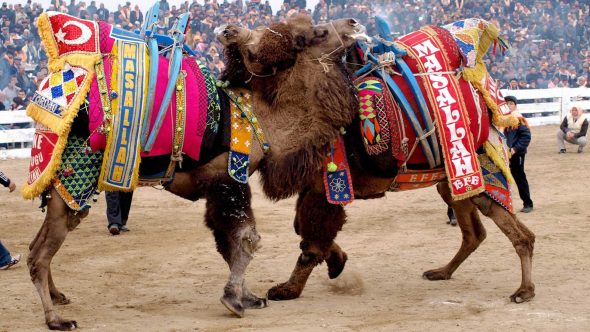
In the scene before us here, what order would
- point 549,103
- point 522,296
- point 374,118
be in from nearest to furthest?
point 374,118 < point 522,296 < point 549,103

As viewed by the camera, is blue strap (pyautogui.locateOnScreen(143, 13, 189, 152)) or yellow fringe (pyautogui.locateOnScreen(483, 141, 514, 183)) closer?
blue strap (pyautogui.locateOnScreen(143, 13, 189, 152))

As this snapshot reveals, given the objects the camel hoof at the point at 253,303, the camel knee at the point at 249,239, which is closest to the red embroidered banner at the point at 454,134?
the camel knee at the point at 249,239

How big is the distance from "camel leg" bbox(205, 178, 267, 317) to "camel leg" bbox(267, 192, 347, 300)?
580 mm

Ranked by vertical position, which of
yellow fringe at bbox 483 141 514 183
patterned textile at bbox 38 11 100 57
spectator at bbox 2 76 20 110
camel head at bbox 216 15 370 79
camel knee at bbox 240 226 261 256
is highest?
patterned textile at bbox 38 11 100 57

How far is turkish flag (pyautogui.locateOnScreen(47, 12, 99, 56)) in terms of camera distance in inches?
237

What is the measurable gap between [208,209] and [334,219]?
106cm

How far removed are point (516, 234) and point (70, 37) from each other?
3714 millimetres

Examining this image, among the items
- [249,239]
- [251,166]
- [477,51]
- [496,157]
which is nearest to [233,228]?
[249,239]

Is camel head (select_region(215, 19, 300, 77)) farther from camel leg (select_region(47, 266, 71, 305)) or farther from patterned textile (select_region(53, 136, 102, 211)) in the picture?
camel leg (select_region(47, 266, 71, 305))

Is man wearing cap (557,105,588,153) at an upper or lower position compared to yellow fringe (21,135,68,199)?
lower

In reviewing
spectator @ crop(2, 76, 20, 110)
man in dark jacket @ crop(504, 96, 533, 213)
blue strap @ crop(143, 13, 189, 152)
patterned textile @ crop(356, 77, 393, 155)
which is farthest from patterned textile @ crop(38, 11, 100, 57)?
spectator @ crop(2, 76, 20, 110)

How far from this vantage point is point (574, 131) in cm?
1750

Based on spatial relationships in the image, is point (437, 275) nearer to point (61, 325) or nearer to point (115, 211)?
point (61, 325)

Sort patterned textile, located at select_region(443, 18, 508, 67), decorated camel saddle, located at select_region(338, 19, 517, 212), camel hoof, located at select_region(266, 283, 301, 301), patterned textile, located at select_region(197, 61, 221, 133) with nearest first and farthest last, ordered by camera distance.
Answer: patterned textile, located at select_region(197, 61, 221, 133), decorated camel saddle, located at select_region(338, 19, 517, 212), camel hoof, located at select_region(266, 283, 301, 301), patterned textile, located at select_region(443, 18, 508, 67)
